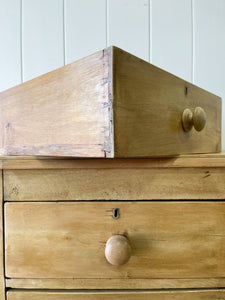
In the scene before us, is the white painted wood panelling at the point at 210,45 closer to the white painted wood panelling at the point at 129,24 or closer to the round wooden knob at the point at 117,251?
the white painted wood panelling at the point at 129,24

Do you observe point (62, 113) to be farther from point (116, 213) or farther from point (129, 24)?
point (129, 24)

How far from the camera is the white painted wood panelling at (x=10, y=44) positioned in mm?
871

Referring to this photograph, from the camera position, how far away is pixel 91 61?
1.10 feet

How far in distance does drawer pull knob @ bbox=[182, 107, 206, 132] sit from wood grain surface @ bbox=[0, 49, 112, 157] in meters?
0.20

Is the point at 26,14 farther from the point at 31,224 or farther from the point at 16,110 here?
the point at 31,224

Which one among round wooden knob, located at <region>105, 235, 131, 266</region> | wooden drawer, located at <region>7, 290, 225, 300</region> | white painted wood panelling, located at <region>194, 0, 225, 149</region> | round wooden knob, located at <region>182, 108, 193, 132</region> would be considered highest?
white painted wood panelling, located at <region>194, 0, 225, 149</region>

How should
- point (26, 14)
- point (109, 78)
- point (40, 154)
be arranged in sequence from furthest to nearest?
1. point (26, 14)
2. point (40, 154)
3. point (109, 78)

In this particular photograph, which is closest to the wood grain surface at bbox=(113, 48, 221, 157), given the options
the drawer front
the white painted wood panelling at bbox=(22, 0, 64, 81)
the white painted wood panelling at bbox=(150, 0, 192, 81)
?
the drawer front

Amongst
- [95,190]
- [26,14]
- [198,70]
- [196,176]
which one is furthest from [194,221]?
[26,14]

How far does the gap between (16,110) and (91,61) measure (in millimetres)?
228

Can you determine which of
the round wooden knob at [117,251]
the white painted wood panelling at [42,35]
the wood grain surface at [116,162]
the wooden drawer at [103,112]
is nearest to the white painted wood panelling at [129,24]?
the white painted wood panelling at [42,35]

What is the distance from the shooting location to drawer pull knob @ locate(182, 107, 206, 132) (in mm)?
447

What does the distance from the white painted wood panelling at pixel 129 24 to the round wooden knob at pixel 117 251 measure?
2.33ft

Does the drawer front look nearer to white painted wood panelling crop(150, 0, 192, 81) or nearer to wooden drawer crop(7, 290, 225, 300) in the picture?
wooden drawer crop(7, 290, 225, 300)
